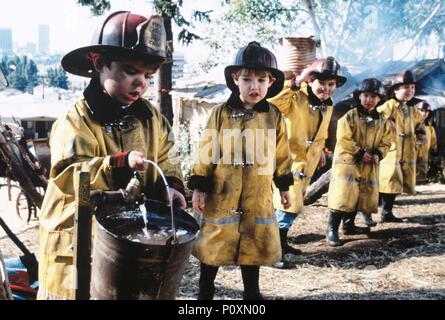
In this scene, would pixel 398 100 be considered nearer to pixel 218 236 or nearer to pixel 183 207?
pixel 218 236

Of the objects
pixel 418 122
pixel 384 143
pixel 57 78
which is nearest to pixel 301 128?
pixel 384 143

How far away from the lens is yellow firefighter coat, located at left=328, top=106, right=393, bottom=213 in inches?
230

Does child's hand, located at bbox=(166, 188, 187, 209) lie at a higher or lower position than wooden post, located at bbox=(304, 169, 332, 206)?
higher

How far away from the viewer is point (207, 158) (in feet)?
12.3

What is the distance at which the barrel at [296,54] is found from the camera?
6660 mm

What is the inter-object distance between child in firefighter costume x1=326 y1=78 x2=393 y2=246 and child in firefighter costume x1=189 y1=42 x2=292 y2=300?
→ 7.64 ft

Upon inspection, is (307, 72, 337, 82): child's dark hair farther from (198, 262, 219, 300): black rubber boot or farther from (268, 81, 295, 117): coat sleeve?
(198, 262, 219, 300): black rubber boot

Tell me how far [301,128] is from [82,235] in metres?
3.55

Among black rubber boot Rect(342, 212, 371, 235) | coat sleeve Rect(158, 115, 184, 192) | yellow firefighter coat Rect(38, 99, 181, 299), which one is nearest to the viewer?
yellow firefighter coat Rect(38, 99, 181, 299)

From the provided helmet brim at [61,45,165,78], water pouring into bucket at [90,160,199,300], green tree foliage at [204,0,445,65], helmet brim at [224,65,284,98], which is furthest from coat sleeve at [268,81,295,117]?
green tree foliage at [204,0,445,65]

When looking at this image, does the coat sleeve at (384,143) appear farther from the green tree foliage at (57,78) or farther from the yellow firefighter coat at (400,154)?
the green tree foliage at (57,78)

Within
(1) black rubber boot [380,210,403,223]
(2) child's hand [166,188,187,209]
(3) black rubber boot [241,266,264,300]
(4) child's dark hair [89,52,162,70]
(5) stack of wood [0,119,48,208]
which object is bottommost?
(1) black rubber boot [380,210,403,223]

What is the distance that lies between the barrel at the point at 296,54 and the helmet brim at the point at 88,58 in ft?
14.2
